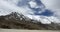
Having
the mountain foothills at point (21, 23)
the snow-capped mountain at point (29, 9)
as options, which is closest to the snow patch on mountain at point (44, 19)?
the snow-capped mountain at point (29, 9)

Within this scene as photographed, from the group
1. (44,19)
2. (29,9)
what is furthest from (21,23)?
(44,19)

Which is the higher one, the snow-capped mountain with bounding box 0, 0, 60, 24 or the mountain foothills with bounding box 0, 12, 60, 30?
the snow-capped mountain with bounding box 0, 0, 60, 24

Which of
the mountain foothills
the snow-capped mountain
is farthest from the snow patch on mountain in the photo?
the mountain foothills

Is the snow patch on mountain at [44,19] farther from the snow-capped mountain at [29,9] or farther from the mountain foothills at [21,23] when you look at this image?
the mountain foothills at [21,23]

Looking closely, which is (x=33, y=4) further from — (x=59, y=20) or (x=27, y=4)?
(x=59, y=20)

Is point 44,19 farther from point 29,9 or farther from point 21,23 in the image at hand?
point 21,23

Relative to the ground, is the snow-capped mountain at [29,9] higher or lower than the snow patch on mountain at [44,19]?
higher

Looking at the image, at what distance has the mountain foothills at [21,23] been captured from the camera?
5.32 metres

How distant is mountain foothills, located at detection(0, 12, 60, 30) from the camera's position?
17.5ft

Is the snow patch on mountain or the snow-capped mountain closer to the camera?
the snow-capped mountain

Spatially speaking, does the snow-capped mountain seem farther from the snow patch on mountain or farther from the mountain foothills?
the mountain foothills

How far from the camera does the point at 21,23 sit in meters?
5.61

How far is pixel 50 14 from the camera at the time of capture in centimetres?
555

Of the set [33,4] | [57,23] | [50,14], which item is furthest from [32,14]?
[57,23]
